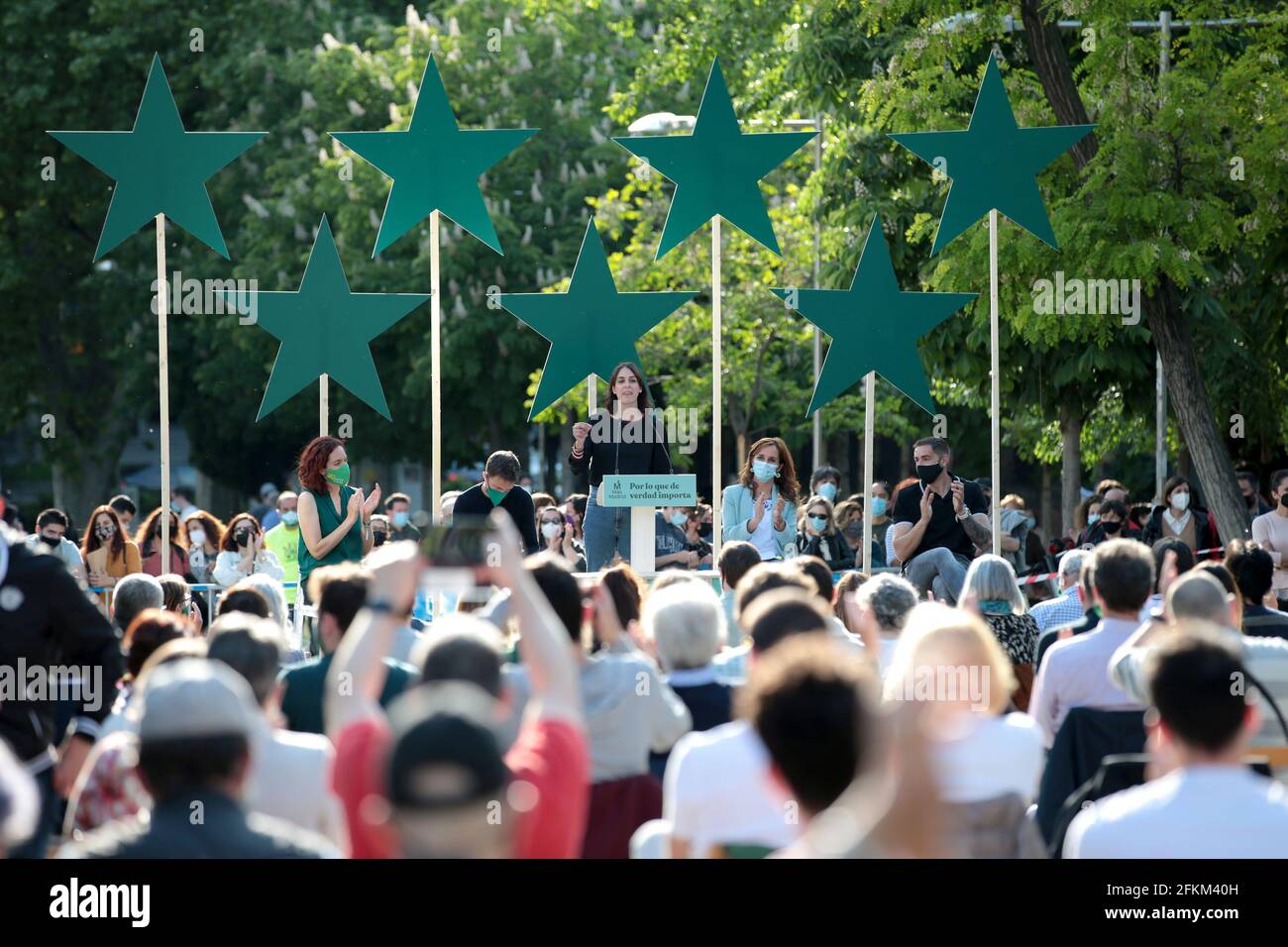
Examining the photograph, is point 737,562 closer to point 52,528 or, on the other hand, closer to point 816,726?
point 816,726

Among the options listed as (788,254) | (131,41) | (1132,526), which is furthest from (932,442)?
(131,41)

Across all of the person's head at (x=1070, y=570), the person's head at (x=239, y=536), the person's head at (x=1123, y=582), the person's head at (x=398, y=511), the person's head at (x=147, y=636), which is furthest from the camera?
the person's head at (x=398, y=511)

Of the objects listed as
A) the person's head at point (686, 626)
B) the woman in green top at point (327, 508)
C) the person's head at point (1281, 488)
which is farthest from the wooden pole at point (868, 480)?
the person's head at point (686, 626)

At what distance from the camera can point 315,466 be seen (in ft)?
34.5

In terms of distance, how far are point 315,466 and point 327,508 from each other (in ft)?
0.85

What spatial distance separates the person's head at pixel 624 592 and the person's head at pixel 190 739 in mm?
3259

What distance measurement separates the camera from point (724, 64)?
2522 centimetres

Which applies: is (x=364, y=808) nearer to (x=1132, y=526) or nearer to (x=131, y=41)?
(x=1132, y=526)

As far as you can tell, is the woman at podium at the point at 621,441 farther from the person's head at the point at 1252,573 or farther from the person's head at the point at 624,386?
the person's head at the point at 1252,573

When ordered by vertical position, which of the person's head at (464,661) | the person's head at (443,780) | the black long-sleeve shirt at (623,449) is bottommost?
the person's head at (443,780)

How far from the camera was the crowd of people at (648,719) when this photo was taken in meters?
3.44

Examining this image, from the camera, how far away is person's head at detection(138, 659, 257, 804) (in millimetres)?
3723

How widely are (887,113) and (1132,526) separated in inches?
184
